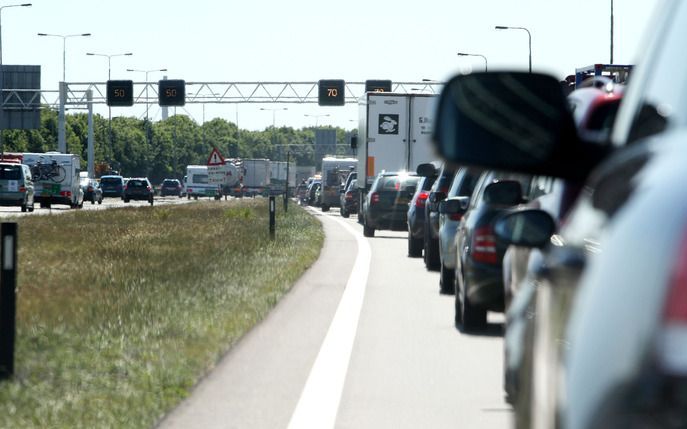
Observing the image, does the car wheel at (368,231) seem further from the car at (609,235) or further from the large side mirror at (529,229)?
the car at (609,235)

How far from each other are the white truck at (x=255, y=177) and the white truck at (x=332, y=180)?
4577 centimetres

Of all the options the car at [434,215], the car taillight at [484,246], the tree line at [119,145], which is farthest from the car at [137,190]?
the car taillight at [484,246]

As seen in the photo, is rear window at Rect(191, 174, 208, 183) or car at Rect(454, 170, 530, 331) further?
rear window at Rect(191, 174, 208, 183)

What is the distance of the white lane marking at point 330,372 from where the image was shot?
28.8 feet

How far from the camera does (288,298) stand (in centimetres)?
1836

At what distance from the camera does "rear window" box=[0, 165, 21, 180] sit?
60781mm

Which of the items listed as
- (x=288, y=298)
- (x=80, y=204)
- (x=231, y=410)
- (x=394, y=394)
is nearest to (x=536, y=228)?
(x=231, y=410)

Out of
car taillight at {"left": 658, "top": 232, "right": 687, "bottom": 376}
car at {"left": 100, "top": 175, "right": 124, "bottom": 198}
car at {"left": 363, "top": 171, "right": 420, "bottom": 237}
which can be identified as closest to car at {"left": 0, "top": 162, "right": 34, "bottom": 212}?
car at {"left": 363, "top": 171, "right": 420, "bottom": 237}

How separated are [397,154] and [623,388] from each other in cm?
4061

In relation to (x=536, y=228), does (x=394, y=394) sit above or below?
below

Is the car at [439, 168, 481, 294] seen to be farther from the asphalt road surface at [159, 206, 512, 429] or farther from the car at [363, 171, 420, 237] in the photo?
the car at [363, 171, 420, 237]

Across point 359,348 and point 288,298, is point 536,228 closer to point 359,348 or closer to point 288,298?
point 359,348

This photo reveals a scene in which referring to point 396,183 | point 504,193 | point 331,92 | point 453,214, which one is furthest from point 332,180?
point 504,193

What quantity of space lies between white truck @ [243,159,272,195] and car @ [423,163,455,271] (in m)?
108
